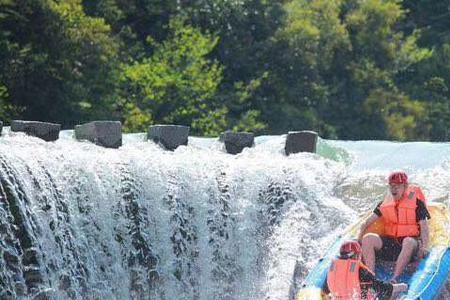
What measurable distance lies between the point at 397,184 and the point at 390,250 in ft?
1.84

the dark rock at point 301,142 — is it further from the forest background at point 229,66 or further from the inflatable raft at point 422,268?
the forest background at point 229,66

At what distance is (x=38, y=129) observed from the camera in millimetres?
12586

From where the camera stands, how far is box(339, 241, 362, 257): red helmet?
10.9m

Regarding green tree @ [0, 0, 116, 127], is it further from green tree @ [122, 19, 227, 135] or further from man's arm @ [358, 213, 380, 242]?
man's arm @ [358, 213, 380, 242]

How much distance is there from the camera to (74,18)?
79.9 ft

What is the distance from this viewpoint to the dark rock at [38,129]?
12516mm

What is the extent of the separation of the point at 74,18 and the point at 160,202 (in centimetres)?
1248

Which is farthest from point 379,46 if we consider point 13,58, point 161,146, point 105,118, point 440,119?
point 161,146

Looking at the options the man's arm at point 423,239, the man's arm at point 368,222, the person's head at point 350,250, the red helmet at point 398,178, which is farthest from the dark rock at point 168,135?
the person's head at point 350,250

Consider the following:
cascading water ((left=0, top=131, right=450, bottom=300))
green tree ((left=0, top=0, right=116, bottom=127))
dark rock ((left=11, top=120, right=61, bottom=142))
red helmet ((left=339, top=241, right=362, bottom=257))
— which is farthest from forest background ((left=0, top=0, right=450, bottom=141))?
red helmet ((left=339, top=241, right=362, bottom=257))

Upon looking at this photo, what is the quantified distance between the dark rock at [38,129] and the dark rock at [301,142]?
2589mm

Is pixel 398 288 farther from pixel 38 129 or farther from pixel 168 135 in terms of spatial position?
pixel 38 129

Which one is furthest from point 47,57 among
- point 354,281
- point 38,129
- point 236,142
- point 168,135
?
point 354,281

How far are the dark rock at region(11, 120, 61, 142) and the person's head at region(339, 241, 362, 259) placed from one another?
306cm
